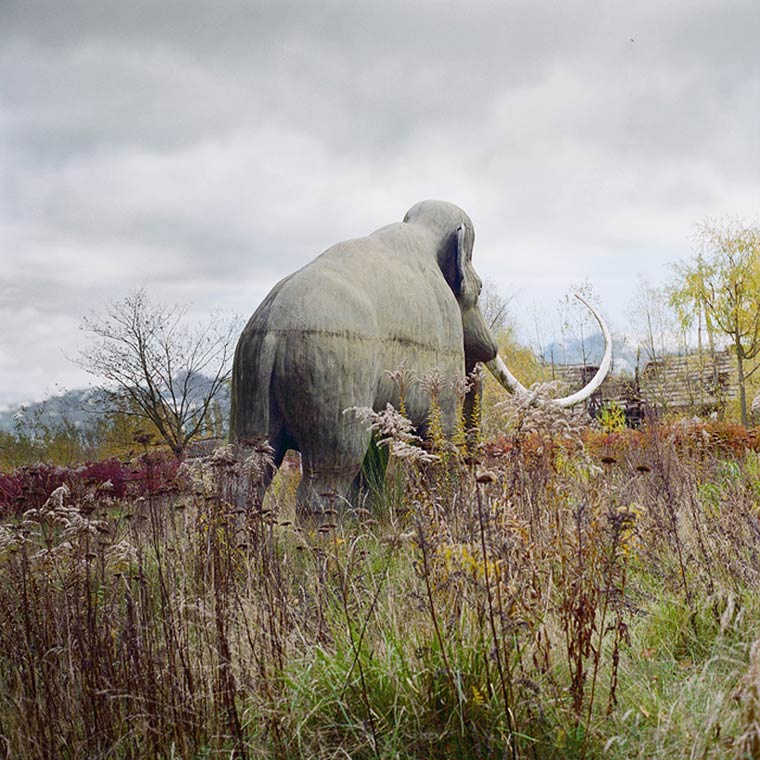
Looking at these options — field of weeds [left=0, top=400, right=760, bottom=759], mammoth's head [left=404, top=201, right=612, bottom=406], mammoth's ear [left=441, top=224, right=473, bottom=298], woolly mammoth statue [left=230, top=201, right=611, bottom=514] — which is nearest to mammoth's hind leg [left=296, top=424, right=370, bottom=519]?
woolly mammoth statue [left=230, top=201, right=611, bottom=514]

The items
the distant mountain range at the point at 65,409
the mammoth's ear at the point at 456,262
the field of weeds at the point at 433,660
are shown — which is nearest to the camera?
the field of weeds at the point at 433,660

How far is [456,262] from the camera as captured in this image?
718 cm

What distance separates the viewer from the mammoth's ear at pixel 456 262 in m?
7.15

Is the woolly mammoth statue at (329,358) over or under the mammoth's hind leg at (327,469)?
over

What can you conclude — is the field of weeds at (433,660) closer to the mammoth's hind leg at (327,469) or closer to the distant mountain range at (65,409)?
the mammoth's hind leg at (327,469)

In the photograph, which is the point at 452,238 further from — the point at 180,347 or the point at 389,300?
the point at 180,347

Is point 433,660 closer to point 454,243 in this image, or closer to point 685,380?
point 454,243

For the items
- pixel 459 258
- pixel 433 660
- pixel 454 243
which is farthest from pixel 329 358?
pixel 454 243

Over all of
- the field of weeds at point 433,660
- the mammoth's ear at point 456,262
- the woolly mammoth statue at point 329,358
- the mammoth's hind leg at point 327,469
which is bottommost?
the field of weeds at point 433,660

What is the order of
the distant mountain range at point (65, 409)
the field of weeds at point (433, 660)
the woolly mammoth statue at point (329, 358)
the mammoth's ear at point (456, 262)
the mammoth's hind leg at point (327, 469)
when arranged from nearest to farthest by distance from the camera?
1. the field of weeds at point (433, 660)
2. the woolly mammoth statue at point (329, 358)
3. the mammoth's hind leg at point (327, 469)
4. the mammoth's ear at point (456, 262)
5. the distant mountain range at point (65, 409)

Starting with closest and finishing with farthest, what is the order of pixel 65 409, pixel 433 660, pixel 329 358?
pixel 433 660 → pixel 329 358 → pixel 65 409

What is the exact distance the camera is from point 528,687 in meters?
2.43

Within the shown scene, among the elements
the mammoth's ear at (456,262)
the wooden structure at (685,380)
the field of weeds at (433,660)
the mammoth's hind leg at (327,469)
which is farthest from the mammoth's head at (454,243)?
the wooden structure at (685,380)

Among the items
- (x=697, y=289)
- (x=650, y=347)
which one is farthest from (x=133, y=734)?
(x=650, y=347)
